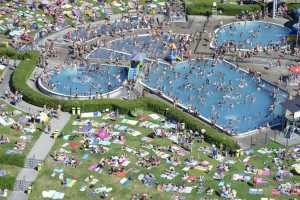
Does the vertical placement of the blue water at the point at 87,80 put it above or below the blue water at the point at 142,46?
below

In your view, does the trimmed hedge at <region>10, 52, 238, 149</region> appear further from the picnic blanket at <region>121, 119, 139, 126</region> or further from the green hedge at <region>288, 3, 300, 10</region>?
the green hedge at <region>288, 3, 300, 10</region>

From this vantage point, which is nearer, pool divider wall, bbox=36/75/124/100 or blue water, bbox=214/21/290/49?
pool divider wall, bbox=36/75/124/100

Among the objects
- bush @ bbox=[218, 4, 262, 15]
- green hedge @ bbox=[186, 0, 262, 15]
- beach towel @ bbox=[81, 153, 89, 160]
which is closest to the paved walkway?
beach towel @ bbox=[81, 153, 89, 160]

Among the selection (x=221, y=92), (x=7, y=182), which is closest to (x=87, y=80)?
(x=221, y=92)

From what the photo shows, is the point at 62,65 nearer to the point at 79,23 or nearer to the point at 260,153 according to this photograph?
the point at 79,23

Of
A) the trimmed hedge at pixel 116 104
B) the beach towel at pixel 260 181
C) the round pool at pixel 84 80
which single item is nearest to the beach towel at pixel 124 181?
the trimmed hedge at pixel 116 104

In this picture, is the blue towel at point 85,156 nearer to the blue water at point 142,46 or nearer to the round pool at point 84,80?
the round pool at point 84,80
